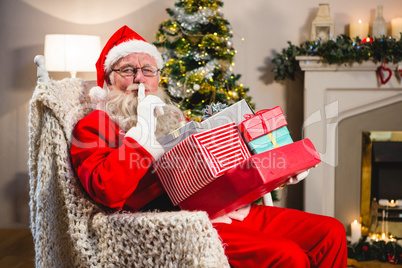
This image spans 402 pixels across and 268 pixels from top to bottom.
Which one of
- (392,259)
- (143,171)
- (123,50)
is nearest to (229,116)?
(143,171)

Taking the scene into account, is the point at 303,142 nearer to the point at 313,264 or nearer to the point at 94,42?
the point at 313,264

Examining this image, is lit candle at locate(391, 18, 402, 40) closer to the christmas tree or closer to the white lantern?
the white lantern

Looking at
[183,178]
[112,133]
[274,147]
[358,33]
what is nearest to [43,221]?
[112,133]

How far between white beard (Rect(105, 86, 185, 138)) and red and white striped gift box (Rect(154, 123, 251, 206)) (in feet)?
0.89

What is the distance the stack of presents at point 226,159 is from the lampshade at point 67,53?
176cm

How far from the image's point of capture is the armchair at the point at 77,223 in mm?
1174

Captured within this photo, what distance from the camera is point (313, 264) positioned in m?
1.43

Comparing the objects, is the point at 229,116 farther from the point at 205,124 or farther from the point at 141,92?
the point at 141,92

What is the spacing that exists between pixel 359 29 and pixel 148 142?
2.21m

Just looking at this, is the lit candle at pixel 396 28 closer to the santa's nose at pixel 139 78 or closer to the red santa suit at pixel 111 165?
the santa's nose at pixel 139 78

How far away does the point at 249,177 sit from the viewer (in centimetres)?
123

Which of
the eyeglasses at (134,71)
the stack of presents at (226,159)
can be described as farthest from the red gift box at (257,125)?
the eyeglasses at (134,71)

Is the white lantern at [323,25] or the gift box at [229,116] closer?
the gift box at [229,116]

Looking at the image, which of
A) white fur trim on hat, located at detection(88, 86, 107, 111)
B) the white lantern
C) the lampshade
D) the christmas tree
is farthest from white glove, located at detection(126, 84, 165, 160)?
the white lantern
